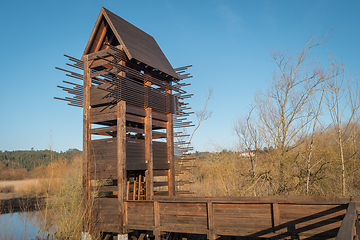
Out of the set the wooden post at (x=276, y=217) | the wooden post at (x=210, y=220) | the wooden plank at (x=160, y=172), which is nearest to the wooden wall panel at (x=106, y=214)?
the wooden plank at (x=160, y=172)

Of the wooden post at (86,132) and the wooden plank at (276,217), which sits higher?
the wooden post at (86,132)

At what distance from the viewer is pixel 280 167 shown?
478 inches

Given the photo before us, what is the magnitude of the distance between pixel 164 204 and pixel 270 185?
677 centimetres

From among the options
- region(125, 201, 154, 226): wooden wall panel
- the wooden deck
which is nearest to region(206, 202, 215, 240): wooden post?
the wooden deck

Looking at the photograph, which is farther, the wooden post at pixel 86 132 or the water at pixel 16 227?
the wooden post at pixel 86 132

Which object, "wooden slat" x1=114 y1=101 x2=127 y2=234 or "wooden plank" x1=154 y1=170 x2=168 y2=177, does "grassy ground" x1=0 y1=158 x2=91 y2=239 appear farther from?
"wooden plank" x1=154 y1=170 x2=168 y2=177

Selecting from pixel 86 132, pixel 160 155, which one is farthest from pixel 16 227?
pixel 160 155

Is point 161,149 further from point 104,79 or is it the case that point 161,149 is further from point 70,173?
point 70,173

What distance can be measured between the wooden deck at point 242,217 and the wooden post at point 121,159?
137mm

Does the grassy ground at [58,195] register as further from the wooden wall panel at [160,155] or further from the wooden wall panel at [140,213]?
the wooden wall panel at [160,155]

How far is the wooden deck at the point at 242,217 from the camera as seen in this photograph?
5.95 metres

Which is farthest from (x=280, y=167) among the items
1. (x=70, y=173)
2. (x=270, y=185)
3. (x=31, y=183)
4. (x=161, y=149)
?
(x=31, y=183)

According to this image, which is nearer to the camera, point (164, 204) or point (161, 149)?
point (164, 204)

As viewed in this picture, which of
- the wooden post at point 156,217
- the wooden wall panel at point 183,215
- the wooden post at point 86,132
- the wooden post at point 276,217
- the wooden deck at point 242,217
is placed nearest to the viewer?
the wooden deck at point 242,217
